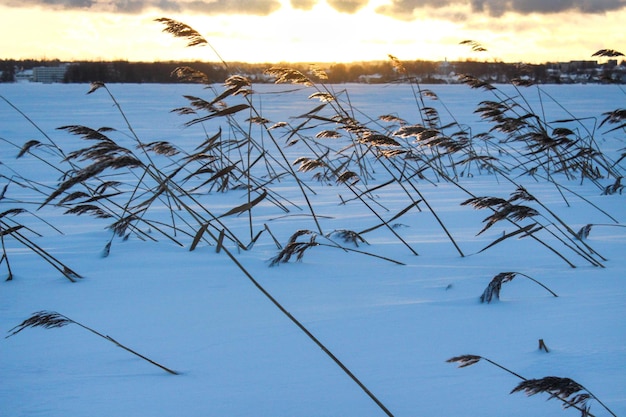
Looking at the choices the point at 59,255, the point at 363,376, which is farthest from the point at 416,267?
the point at 59,255

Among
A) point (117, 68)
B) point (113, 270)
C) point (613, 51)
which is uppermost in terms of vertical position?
point (117, 68)

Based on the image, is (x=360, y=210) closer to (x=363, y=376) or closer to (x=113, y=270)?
(x=113, y=270)

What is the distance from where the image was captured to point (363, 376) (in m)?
1.23

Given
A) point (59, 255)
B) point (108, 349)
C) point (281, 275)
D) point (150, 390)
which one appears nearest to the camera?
point (150, 390)

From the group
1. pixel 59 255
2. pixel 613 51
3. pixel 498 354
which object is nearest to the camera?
pixel 498 354

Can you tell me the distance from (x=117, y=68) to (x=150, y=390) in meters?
48.8

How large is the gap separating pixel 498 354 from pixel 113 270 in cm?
152

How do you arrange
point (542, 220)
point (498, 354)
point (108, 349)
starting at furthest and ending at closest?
point (542, 220) < point (108, 349) < point (498, 354)

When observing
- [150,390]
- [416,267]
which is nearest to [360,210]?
[416,267]

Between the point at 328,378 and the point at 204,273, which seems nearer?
the point at 328,378

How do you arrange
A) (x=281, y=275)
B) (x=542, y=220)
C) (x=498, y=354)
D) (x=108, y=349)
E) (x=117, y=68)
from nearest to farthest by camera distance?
1. (x=498, y=354)
2. (x=108, y=349)
3. (x=281, y=275)
4. (x=542, y=220)
5. (x=117, y=68)

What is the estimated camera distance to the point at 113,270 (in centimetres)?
218

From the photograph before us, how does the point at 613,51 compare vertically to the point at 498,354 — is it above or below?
above

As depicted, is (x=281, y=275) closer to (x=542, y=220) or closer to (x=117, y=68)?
(x=542, y=220)
